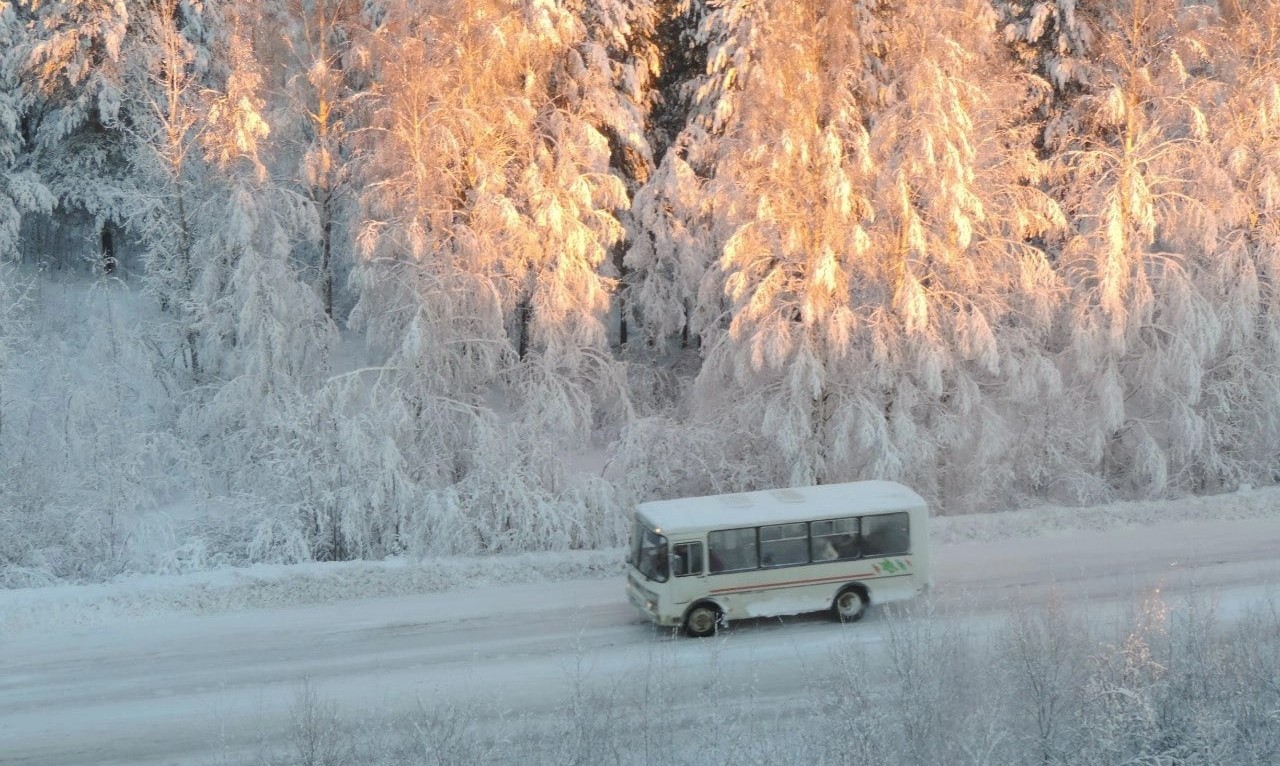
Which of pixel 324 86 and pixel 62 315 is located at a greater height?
pixel 324 86

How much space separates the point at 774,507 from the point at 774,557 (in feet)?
2.48

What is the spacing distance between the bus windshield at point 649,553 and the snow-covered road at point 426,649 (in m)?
0.90

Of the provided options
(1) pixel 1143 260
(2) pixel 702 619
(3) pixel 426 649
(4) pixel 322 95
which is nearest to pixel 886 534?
(2) pixel 702 619

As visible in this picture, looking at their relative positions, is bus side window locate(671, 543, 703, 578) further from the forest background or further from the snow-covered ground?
the forest background

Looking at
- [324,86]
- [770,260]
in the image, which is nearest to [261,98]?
[324,86]

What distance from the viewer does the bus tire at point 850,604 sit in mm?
15891

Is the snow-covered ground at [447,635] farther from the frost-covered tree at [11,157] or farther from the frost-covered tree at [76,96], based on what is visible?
the frost-covered tree at [11,157]

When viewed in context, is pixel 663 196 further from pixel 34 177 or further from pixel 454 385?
pixel 34 177

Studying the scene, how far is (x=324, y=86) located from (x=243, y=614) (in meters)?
14.7

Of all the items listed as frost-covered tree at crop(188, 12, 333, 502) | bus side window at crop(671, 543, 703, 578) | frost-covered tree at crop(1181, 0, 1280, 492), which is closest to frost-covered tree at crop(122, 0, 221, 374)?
frost-covered tree at crop(188, 12, 333, 502)

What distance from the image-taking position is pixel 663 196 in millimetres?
28000

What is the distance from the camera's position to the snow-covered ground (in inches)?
502

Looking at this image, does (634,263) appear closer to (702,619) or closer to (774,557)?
(774,557)

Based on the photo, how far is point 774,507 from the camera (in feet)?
52.4
